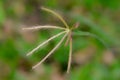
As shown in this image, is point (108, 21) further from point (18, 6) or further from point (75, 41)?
point (18, 6)

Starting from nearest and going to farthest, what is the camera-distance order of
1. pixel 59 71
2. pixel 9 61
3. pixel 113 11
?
pixel 9 61
pixel 59 71
pixel 113 11

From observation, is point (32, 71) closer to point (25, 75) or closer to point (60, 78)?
point (25, 75)

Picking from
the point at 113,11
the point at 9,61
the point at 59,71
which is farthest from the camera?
the point at 113,11

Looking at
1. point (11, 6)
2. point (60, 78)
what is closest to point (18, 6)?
point (11, 6)

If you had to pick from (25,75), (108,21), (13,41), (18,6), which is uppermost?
(18,6)

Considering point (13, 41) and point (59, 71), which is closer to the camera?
point (13, 41)

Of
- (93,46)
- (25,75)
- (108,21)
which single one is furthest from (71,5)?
(25,75)

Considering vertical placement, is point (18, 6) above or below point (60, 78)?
above
